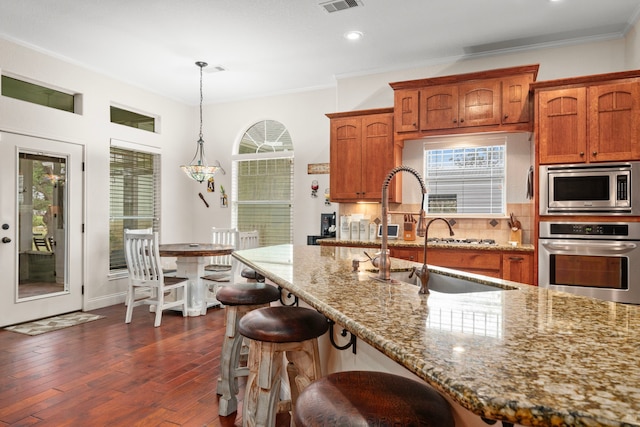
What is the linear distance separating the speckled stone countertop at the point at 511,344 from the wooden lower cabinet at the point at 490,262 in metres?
2.24

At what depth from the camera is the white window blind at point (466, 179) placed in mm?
4340

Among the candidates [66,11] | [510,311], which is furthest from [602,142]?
[66,11]

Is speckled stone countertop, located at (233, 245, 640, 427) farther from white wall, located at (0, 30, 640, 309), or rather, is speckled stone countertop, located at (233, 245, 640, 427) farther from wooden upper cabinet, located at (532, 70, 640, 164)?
white wall, located at (0, 30, 640, 309)

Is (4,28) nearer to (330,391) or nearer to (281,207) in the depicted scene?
(281,207)

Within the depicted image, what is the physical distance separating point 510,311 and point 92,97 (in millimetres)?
5327

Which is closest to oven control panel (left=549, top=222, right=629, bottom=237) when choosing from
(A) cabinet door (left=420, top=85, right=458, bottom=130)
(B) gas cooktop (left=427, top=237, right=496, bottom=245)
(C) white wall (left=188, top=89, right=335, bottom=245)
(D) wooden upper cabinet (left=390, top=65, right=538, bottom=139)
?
(B) gas cooktop (left=427, top=237, right=496, bottom=245)

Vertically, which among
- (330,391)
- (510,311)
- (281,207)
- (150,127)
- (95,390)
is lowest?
(95,390)

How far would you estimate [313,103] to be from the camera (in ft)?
18.3

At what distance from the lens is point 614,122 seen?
3371 millimetres

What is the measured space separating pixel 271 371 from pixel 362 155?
3.38 metres

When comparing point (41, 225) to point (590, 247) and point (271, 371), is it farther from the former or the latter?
point (590, 247)

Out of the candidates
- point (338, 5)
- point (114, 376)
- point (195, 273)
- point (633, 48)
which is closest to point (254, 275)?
point (114, 376)

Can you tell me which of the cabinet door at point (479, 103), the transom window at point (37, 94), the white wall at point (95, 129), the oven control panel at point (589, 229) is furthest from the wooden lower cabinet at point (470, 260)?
the transom window at point (37, 94)

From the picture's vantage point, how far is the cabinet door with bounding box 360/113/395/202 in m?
4.50
